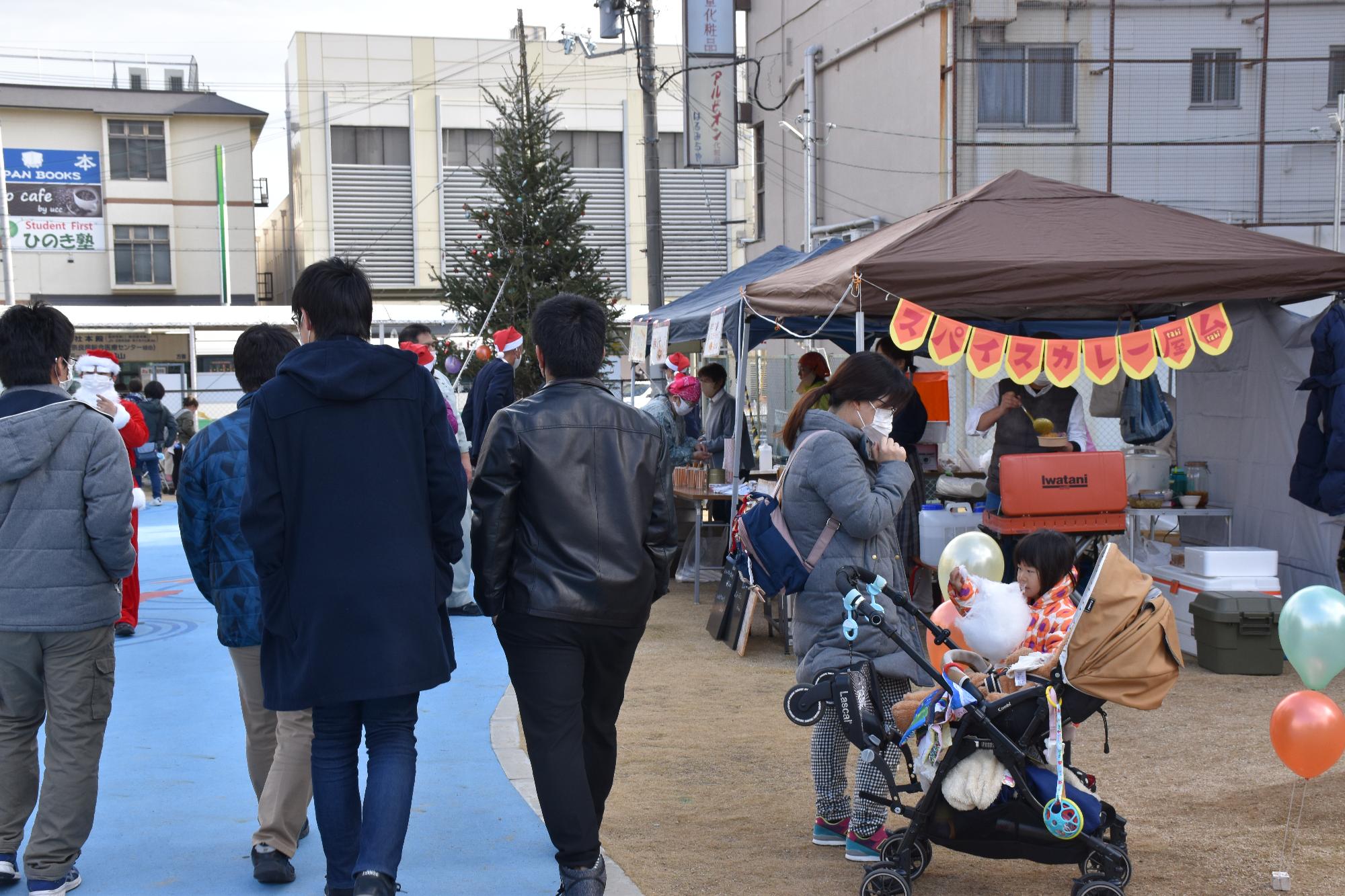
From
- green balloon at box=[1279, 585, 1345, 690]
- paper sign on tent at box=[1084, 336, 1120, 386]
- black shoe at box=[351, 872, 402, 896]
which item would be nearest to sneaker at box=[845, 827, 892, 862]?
green balloon at box=[1279, 585, 1345, 690]

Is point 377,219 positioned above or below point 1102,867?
above

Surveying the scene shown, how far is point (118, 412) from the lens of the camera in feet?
17.2

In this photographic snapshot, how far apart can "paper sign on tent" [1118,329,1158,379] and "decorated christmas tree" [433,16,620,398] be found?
1028 cm

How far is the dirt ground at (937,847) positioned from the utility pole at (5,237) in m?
30.7

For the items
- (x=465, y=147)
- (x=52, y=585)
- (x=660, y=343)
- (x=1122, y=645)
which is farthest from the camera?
(x=465, y=147)

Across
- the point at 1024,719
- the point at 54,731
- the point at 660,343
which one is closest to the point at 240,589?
the point at 54,731

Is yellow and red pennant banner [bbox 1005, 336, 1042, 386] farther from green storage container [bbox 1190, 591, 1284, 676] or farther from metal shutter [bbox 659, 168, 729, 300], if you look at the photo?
metal shutter [bbox 659, 168, 729, 300]

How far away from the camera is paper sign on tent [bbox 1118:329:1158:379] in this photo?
23.5 feet

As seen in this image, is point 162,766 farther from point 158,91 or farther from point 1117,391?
point 158,91

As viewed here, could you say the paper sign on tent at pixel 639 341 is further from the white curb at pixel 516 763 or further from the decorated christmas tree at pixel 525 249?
the white curb at pixel 516 763

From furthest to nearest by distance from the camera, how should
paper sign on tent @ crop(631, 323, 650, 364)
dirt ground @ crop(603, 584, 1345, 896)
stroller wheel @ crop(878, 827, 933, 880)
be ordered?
paper sign on tent @ crop(631, 323, 650, 364) → dirt ground @ crop(603, 584, 1345, 896) → stroller wheel @ crop(878, 827, 933, 880)

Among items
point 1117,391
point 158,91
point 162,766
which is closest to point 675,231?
point 158,91

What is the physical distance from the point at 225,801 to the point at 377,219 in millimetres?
31156

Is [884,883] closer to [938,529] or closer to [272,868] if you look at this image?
[272,868]
